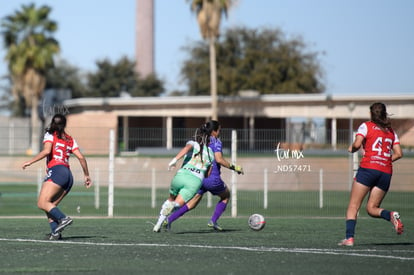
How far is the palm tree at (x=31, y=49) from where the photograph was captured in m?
58.1

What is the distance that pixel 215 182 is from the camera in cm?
1562

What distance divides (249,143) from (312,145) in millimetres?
2007

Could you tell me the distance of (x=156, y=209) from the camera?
2797 cm

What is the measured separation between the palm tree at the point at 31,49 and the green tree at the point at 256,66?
2249cm

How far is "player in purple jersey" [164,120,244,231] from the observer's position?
14.9 meters

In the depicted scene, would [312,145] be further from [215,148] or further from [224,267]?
[224,267]

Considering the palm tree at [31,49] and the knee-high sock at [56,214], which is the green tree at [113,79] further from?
the knee-high sock at [56,214]

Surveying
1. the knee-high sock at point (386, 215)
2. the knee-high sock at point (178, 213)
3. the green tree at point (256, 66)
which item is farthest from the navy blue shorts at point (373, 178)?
the green tree at point (256, 66)

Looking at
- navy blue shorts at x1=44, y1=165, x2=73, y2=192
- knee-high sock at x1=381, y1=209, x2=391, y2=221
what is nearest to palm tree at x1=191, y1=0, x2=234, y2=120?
navy blue shorts at x1=44, y1=165, x2=73, y2=192

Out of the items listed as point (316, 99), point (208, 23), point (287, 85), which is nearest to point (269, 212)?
point (208, 23)

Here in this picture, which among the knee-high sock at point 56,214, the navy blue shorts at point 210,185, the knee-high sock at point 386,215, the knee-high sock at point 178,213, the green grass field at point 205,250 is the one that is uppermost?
the navy blue shorts at point 210,185

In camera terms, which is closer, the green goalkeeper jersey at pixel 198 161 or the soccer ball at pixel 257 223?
the green goalkeeper jersey at pixel 198 161

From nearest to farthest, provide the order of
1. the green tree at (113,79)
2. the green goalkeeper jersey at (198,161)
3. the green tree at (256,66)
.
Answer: the green goalkeeper jersey at (198,161)
the green tree at (256,66)
the green tree at (113,79)

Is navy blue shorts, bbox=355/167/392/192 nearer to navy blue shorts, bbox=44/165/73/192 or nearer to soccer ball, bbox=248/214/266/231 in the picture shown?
soccer ball, bbox=248/214/266/231
